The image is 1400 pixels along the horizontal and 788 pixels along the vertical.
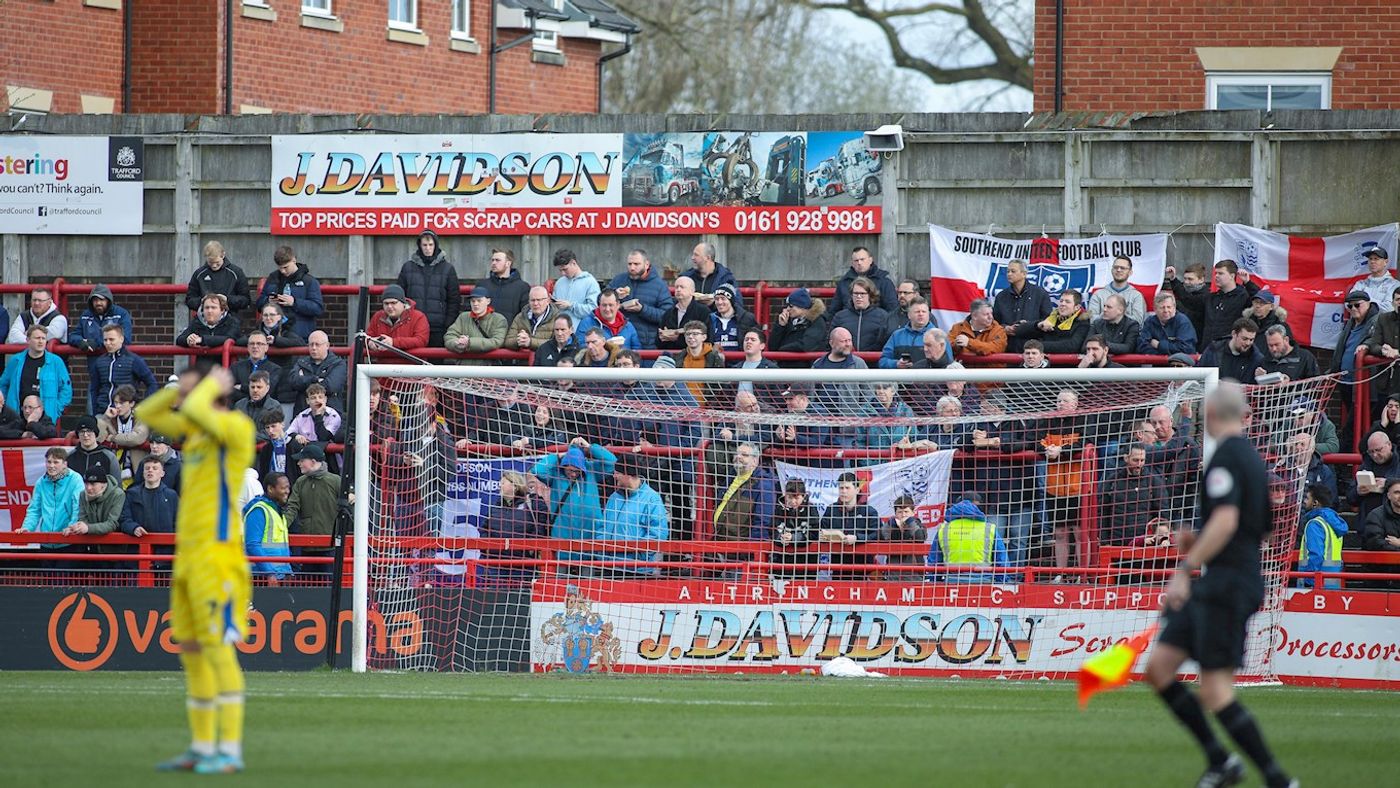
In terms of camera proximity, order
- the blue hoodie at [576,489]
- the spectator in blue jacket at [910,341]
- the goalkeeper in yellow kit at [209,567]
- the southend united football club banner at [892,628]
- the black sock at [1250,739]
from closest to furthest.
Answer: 1. the black sock at [1250,739]
2. the goalkeeper in yellow kit at [209,567]
3. the southend united football club banner at [892,628]
4. the blue hoodie at [576,489]
5. the spectator in blue jacket at [910,341]

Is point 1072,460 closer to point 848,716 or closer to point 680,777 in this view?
point 848,716

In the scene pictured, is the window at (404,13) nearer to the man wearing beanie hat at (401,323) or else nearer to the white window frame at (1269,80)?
the man wearing beanie hat at (401,323)

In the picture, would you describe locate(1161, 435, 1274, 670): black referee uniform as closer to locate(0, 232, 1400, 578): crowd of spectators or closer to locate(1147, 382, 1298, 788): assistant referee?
locate(1147, 382, 1298, 788): assistant referee

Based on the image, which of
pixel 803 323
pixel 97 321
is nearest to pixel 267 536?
pixel 97 321

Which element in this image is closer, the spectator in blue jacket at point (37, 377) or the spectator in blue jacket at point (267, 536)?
the spectator in blue jacket at point (267, 536)

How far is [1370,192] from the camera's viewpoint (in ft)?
61.7

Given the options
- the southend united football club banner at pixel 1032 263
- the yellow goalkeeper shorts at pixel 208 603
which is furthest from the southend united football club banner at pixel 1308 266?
the yellow goalkeeper shorts at pixel 208 603

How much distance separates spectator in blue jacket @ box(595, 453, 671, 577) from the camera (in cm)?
1570

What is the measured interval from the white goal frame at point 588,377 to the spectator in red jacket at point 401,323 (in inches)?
133

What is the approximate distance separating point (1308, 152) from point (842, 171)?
16.1 feet

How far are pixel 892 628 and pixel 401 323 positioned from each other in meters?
6.21

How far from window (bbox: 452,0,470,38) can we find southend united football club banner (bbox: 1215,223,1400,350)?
58.8 ft

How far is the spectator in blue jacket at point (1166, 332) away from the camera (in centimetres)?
1712

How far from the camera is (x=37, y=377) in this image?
18.6 m
